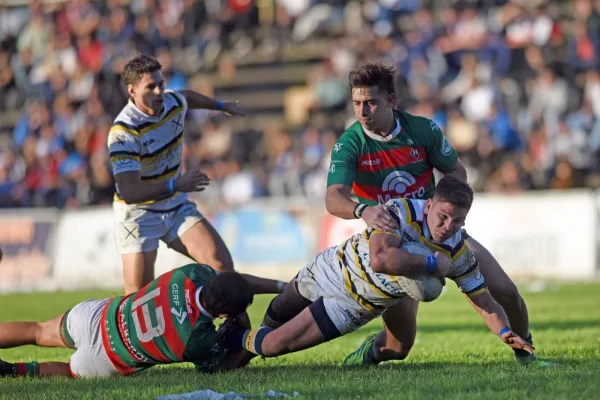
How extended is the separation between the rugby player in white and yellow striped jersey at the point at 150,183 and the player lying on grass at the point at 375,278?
64.9 inches

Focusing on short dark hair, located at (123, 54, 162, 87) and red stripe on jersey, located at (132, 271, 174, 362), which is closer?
red stripe on jersey, located at (132, 271, 174, 362)

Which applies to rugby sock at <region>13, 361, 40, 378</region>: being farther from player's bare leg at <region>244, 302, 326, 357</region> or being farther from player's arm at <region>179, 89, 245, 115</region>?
player's arm at <region>179, 89, 245, 115</region>

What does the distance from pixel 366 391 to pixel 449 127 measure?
15037 millimetres

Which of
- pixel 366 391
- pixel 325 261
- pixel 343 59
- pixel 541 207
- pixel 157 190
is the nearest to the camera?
pixel 366 391

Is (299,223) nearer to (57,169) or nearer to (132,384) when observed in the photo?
(57,169)

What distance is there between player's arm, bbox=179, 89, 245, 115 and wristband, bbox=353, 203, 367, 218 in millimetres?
2720

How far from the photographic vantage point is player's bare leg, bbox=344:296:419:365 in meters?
7.91

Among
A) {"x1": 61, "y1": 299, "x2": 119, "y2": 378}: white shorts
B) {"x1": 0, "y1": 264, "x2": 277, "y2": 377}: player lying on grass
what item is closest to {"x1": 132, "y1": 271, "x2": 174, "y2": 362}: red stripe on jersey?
{"x1": 0, "y1": 264, "x2": 277, "y2": 377}: player lying on grass

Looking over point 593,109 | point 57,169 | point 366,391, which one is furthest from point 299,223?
point 366,391

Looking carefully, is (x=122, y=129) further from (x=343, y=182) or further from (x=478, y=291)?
(x=478, y=291)

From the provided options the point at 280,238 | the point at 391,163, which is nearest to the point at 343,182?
the point at 391,163

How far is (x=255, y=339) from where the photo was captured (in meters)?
7.43

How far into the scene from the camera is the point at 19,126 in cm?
2594

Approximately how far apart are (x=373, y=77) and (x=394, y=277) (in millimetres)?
1540
